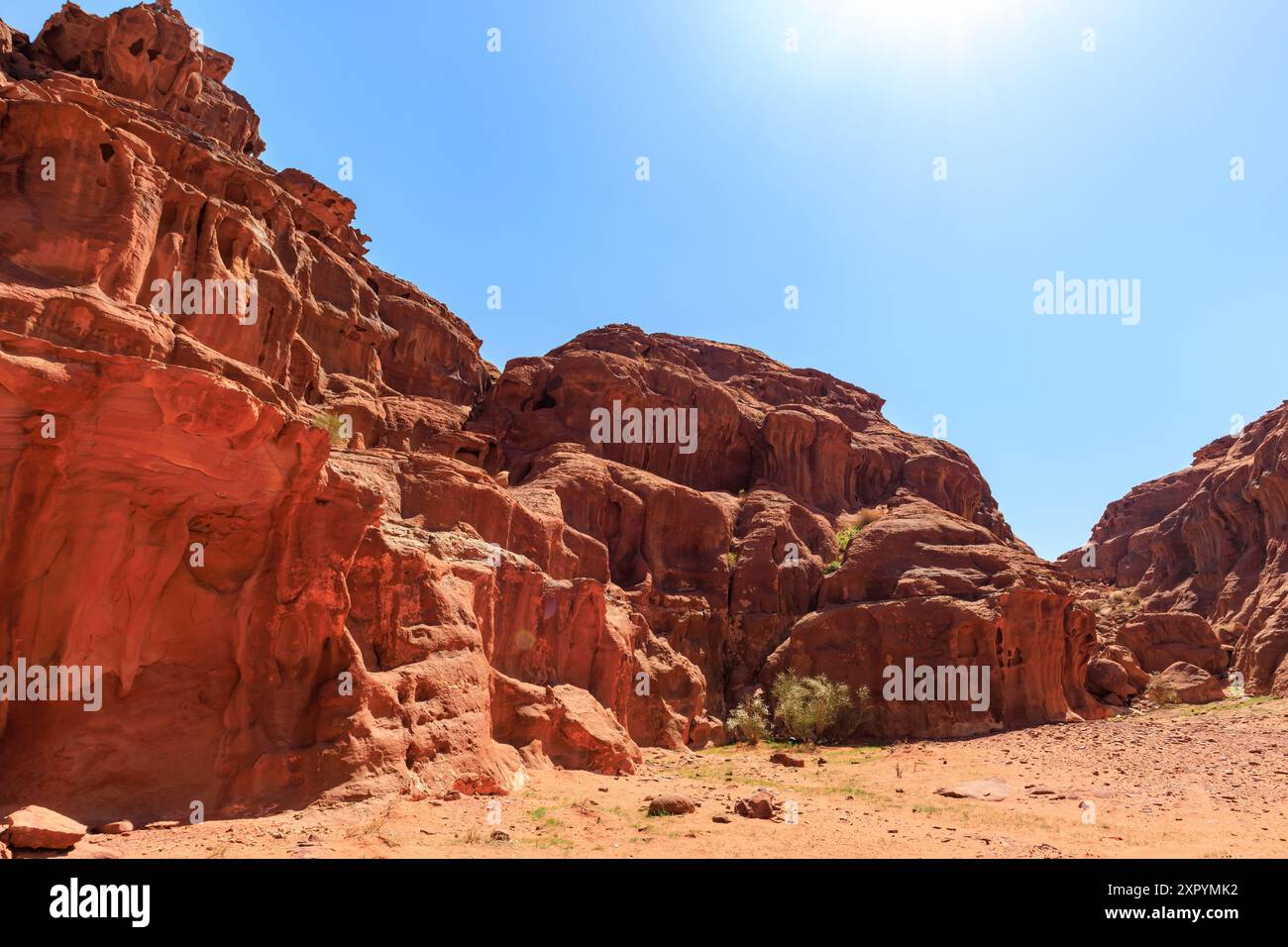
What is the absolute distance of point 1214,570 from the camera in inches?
2459

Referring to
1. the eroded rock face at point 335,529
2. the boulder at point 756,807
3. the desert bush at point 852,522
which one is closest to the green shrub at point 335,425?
the eroded rock face at point 335,529

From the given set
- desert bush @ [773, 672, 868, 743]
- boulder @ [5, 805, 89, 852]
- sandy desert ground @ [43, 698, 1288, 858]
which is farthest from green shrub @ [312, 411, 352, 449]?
desert bush @ [773, 672, 868, 743]

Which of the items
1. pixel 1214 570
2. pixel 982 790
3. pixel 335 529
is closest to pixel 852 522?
pixel 1214 570

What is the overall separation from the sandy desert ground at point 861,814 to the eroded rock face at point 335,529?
1.77m

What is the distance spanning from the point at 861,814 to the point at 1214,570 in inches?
2427

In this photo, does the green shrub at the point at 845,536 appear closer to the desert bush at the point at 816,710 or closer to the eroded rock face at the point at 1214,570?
the desert bush at the point at 816,710

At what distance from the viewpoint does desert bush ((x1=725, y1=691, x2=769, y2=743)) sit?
38.1m

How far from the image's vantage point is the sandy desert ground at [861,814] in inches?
468

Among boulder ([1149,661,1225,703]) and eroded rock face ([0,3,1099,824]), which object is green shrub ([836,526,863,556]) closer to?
eroded rock face ([0,3,1099,824])

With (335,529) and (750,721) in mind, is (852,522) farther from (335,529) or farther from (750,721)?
(335,529)
